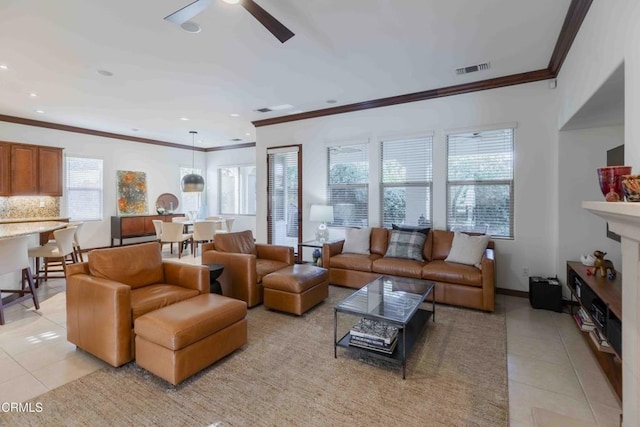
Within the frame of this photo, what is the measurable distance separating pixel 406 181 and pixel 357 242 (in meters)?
1.25

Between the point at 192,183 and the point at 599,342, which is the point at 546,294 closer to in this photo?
the point at 599,342

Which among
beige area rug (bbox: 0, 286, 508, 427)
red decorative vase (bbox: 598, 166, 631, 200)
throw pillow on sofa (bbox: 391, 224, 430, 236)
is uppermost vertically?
→ red decorative vase (bbox: 598, 166, 631, 200)

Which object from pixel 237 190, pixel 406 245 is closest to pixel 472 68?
pixel 406 245

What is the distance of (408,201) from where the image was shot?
490 centimetres

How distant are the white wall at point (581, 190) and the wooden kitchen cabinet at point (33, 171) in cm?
887

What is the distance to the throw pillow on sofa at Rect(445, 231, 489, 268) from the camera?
3822mm

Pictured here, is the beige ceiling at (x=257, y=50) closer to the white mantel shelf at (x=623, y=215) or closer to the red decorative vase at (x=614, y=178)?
the red decorative vase at (x=614, y=178)

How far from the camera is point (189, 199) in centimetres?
942

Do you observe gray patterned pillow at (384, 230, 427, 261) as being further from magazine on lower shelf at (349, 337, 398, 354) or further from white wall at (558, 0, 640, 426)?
white wall at (558, 0, 640, 426)

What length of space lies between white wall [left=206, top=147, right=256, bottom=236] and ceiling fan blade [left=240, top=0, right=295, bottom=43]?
22.1ft

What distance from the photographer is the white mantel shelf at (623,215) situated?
123 centimetres

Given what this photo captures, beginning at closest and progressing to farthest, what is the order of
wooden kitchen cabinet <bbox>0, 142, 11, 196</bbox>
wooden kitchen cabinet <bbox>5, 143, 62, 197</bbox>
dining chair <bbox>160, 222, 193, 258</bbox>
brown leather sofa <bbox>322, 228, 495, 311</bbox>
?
brown leather sofa <bbox>322, 228, 495, 311</bbox>
wooden kitchen cabinet <bbox>0, 142, 11, 196</bbox>
wooden kitchen cabinet <bbox>5, 143, 62, 197</bbox>
dining chair <bbox>160, 222, 193, 258</bbox>

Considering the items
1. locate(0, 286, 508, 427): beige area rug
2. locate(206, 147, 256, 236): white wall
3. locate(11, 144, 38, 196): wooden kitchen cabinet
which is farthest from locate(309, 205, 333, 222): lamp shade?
locate(11, 144, 38, 196): wooden kitchen cabinet

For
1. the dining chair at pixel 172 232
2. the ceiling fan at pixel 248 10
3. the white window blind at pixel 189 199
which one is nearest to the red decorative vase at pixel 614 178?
the ceiling fan at pixel 248 10
